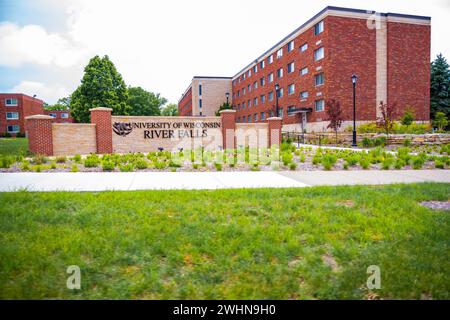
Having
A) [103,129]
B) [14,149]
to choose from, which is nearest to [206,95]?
[14,149]

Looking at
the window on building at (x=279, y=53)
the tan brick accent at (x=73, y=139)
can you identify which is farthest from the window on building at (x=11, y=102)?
the tan brick accent at (x=73, y=139)

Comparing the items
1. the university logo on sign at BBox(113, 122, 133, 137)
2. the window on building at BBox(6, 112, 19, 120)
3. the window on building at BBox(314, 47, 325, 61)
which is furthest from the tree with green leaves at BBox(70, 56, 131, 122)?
the window on building at BBox(6, 112, 19, 120)

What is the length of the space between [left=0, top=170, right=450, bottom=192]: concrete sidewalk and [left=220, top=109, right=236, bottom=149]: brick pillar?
11.3 m

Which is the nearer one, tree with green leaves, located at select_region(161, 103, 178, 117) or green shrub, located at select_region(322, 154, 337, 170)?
green shrub, located at select_region(322, 154, 337, 170)

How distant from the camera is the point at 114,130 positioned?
19156 millimetres

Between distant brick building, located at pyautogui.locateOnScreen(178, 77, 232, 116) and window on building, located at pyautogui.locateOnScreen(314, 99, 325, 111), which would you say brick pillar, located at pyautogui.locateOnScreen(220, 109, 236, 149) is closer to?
window on building, located at pyautogui.locateOnScreen(314, 99, 325, 111)

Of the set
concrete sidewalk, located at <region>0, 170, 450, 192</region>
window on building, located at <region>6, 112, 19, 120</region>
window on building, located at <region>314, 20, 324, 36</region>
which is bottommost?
concrete sidewalk, located at <region>0, 170, 450, 192</region>

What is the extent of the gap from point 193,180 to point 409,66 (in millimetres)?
37655

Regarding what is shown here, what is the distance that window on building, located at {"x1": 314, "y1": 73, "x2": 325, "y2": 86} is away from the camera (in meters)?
36.5

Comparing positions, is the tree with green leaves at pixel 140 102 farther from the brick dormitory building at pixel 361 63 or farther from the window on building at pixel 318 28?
the window on building at pixel 318 28

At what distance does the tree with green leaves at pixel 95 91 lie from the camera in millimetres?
42812

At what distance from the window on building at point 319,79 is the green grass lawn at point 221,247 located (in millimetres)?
32908

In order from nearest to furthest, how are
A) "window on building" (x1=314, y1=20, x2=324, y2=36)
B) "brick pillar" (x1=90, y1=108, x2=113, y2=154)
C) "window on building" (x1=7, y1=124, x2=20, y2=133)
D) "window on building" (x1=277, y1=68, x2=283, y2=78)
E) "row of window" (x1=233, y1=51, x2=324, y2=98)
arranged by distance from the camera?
1. "brick pillar" (x1=90, y1=108, x2=113, y2=154)
2. "window on building" (x1=314, y1=20, x2=324, y2=36)
3. "row of window" (x1=233, y1=51, x2=324, y2=98)
4. "window on building" (x1=277, y1=68, x2=283, y2=78)
5. "window on building" (x1=7, y1=124, x2=20, y2=133)

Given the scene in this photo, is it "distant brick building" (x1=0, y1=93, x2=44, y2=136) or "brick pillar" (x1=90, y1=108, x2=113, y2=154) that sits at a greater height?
"distant brick building" (x1=0, y1=93, x2=44, y2=136)
